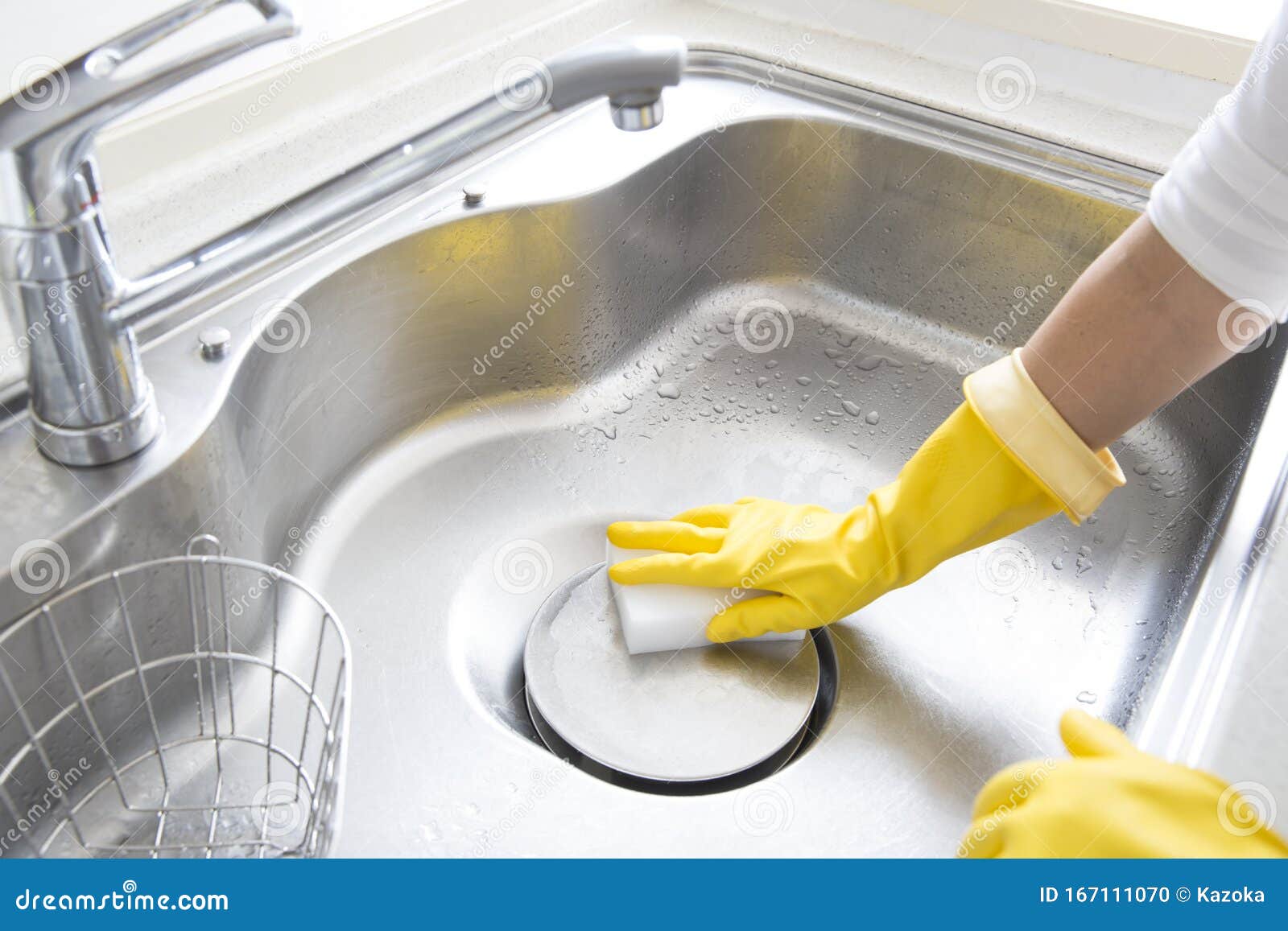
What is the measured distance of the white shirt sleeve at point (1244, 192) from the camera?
1.90 feet

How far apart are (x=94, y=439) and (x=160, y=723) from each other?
0.68 feet

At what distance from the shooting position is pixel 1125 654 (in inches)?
31.6

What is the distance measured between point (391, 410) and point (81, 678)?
364mm

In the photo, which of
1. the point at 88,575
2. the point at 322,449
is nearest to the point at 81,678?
the point at 88,575
